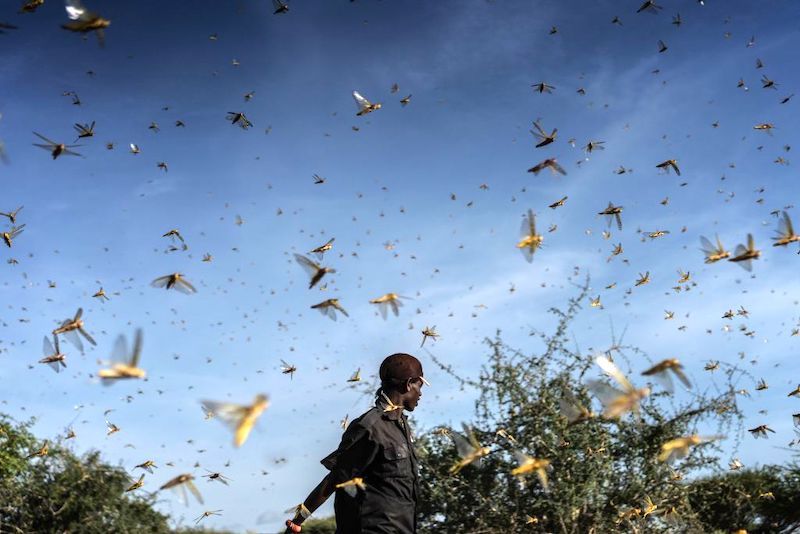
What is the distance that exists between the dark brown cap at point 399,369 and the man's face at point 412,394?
6 cm

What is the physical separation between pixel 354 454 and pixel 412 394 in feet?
2.22

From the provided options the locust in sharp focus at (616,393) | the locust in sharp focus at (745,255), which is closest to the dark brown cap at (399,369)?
the locust in sharp focus at (616,393)

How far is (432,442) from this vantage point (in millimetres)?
12414

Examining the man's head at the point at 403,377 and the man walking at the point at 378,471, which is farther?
the man's head at the point at 403,377

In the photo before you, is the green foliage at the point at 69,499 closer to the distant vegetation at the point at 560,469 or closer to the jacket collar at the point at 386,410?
the distant vegetation at the point at 560,469

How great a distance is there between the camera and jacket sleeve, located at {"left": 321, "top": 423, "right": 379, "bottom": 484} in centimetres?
527

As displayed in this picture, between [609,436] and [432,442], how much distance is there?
305cm

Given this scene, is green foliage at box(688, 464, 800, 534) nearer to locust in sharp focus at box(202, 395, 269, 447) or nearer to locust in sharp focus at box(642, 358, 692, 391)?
locust in sharp focus at box(642, 358, 692, 391)

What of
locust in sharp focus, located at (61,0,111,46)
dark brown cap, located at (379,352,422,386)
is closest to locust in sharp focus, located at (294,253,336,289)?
dark brown cap, located at (379,352,422,386)

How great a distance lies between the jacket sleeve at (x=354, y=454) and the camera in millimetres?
5266

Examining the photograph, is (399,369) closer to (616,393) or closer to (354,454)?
(354,454)

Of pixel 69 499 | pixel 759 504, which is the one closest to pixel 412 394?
pixel 69 499

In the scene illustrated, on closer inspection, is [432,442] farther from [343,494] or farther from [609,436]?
[343,494]

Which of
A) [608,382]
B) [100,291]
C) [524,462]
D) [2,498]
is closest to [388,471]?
[524,462]
